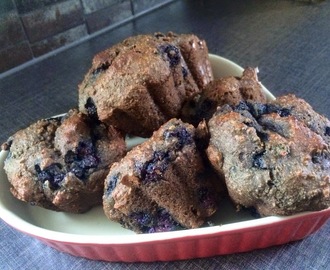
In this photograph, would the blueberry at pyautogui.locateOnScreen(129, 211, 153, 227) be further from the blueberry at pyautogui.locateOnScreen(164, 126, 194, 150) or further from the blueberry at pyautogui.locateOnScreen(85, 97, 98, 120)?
the blueberry at pyautogui.locateOnScreen(85, 97, 98, 120)

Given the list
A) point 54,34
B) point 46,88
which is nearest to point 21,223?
point 46,88

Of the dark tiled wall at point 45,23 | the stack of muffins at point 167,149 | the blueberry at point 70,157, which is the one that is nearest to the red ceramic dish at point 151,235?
the stack of muffins at point 167,149

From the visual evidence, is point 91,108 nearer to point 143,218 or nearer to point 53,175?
point 53,175

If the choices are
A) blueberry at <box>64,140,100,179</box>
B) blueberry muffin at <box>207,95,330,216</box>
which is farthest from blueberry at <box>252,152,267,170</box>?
blueberry at <box>64,140,100,179</box>

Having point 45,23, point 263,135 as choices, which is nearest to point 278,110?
point 263,135

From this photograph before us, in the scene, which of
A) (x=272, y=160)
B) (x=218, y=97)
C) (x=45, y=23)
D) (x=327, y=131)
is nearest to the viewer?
(x=272, y=160)

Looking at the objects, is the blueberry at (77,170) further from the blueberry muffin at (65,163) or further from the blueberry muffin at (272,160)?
the blueberry muffin at (272,160)
